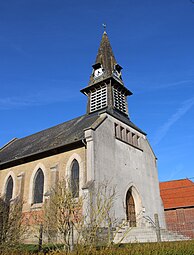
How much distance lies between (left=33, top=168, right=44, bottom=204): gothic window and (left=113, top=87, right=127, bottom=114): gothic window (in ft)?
29.7

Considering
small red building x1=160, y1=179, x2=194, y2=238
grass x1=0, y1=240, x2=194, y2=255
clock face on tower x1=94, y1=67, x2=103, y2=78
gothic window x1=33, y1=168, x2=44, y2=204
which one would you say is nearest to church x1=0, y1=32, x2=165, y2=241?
gothic window x1=33, y1=168, x2=44, y2=204

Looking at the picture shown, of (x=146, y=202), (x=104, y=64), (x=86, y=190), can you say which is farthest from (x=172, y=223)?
(x=104, y=64)

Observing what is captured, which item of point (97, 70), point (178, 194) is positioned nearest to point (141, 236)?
point (178, 194)

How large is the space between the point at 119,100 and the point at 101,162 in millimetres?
8836

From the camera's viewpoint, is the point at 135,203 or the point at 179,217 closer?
the point at 135,203

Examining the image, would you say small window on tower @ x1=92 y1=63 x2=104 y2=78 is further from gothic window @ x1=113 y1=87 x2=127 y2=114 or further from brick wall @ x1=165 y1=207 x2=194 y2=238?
brick wall @ x1=165 y1=207 x2=194 y2=238

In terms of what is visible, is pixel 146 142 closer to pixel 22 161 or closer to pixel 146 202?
pixel 146 202

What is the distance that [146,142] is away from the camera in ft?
77.2

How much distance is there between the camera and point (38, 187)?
790 inches

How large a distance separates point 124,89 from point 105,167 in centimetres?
1044

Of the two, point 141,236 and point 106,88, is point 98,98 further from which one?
point 141,236

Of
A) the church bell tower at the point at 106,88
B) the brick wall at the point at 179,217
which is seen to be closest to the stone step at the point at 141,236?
the brick wall at the point at 179,217

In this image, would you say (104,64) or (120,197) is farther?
(104,64)

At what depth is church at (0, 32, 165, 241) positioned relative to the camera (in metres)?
17.1
